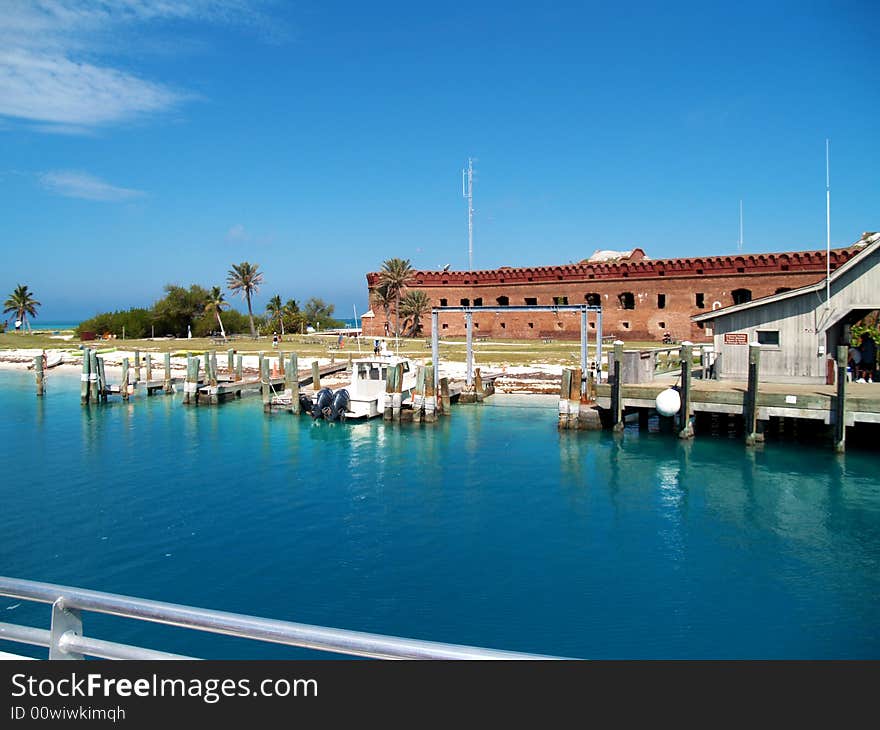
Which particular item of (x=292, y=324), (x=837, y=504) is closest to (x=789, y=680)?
(x=837, y=504)

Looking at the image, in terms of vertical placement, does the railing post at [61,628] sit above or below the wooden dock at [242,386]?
above

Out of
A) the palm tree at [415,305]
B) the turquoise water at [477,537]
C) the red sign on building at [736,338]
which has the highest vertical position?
the palm tree at [415,305]

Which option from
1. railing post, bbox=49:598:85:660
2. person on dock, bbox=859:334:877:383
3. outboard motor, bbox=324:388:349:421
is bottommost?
outboard motor, bbox=324:388:349:421

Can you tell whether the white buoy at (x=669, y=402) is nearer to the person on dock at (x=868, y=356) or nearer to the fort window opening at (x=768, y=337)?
the fort window opening at (x=768, y=337)

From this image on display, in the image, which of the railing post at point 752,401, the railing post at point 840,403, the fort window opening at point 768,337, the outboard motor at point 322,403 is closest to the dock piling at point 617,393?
the railing post at point 752,401

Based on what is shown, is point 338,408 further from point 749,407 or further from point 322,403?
point 749,407

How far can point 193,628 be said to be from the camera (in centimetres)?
294

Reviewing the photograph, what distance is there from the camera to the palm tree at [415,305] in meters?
68.6

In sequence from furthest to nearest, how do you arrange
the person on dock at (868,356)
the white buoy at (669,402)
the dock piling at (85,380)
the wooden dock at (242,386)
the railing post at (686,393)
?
the dock piling at (85,380)
the wooden dock at (242,386)
the person on dock at (868,356)
the white buoy at (669,402)
the railing post at (686,393)

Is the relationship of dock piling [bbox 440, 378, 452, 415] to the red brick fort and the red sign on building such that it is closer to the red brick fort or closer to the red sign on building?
the red sign on building

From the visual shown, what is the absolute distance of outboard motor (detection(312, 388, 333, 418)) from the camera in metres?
30.5

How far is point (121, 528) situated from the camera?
16.0m

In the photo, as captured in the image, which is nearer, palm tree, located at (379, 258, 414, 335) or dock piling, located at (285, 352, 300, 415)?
dock piling, located at (285, 352, 300, 415)

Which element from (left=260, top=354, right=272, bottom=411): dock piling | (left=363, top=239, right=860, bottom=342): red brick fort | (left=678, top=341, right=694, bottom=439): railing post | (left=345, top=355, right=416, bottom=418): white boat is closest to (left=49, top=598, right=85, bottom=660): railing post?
(left=678, top=341, right=694, bottom=439): railing post
